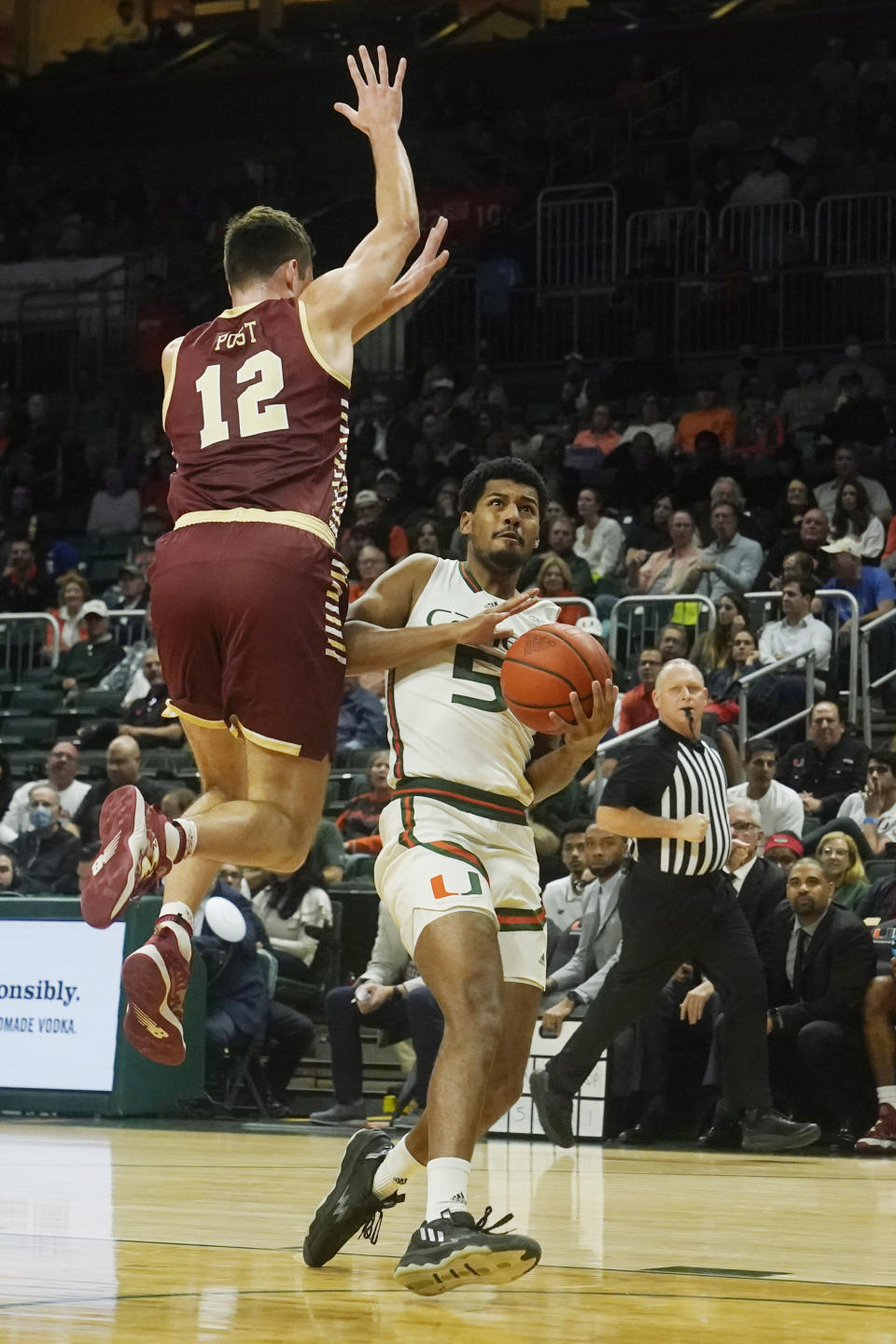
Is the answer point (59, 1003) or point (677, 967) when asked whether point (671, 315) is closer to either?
point (59, 1003)

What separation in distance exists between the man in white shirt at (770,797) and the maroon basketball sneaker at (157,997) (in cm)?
721

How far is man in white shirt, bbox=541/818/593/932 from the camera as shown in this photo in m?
10.8

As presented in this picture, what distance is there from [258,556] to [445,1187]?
1.56 m

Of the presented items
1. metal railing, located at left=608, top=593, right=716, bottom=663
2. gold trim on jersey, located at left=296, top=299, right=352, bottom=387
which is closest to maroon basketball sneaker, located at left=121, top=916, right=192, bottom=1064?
gold trim on jersey, located at left=296, top=299, right=352, bottom=387

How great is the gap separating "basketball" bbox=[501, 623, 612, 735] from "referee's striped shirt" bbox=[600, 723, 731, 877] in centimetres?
422

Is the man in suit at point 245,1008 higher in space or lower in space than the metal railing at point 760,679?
lower

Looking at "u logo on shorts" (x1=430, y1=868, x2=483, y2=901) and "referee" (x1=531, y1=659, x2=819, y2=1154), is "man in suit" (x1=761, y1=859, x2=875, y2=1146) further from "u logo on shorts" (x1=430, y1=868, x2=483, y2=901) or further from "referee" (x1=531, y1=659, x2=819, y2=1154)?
"u logo on shorts" (x1=430, y1=868, x2=483, y2=901)

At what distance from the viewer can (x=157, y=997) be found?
14.9 feet

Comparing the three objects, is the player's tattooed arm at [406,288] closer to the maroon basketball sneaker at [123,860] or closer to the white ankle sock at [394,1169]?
the maroon basketball sneaker at [123,860]

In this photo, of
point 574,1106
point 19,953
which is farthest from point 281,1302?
point 19,953

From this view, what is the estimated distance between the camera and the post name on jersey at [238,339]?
16.4 ft

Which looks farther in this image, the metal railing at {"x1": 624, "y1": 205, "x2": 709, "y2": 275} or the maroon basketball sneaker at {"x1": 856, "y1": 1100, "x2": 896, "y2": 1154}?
the metal railing at {"x1": 624, "y1": 205, "x2": 709, "y2": 275}

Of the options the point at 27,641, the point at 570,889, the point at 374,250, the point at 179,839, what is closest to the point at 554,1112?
the point at 570,889

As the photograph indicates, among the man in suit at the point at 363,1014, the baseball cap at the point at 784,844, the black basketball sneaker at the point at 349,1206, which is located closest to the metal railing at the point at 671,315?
the baseball cap at the point at 784,844
